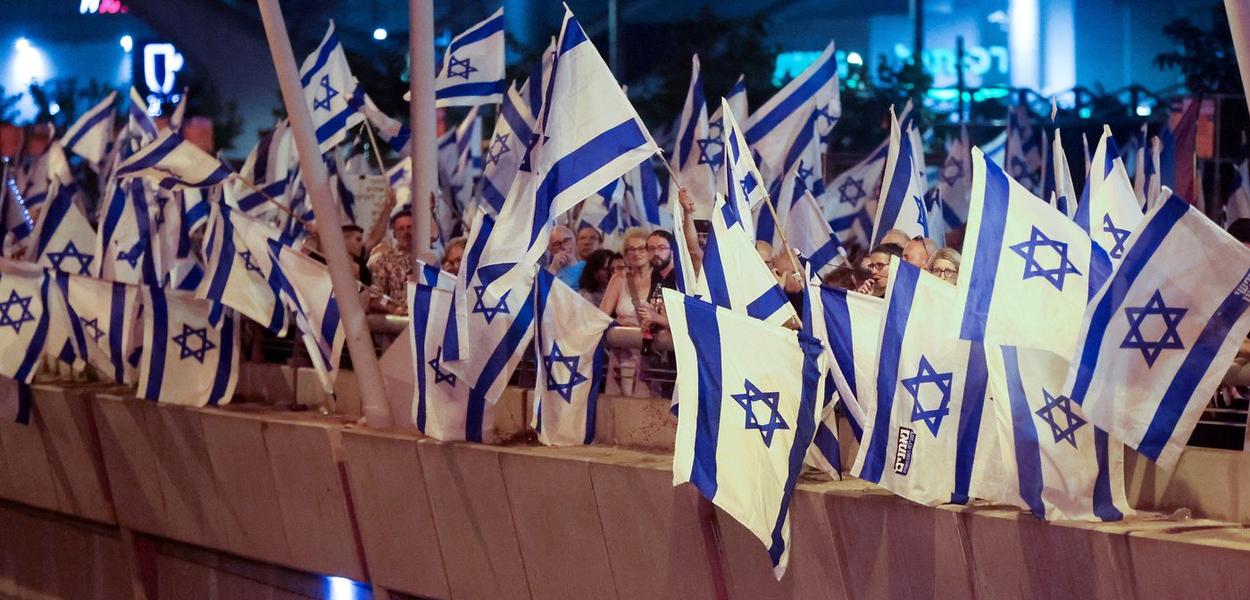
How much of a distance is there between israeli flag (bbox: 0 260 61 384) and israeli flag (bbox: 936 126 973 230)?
789cm

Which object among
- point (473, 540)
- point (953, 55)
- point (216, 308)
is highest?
point (953, 55)

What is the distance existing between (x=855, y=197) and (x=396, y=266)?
4.85 m

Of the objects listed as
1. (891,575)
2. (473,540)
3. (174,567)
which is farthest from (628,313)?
(174,567)

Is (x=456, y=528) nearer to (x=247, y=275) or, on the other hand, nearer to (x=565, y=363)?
(x=565, y=363)

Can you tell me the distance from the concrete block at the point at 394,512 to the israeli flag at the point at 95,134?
906 centimetres

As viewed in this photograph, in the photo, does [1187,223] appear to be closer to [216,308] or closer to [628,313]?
[628,313]

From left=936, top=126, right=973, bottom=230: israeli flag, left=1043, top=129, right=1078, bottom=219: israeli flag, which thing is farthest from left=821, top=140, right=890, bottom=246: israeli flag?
left=1043, top=129, right=1078, bottom=219: israeli flag

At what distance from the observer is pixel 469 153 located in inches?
753

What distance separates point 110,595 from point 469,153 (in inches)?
217

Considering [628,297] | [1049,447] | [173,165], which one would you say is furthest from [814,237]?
[1049,447]

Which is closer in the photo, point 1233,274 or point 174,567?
point 1233,274

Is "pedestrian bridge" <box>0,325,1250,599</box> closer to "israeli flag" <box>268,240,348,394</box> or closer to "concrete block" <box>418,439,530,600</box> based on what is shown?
"concrete block" <box>418,439,530,600</box>

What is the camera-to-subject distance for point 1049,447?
8.42 metres

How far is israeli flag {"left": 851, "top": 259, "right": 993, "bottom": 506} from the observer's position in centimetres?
879
